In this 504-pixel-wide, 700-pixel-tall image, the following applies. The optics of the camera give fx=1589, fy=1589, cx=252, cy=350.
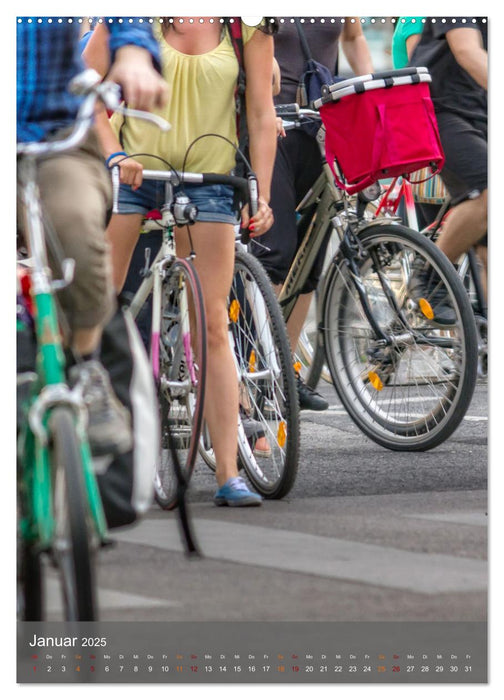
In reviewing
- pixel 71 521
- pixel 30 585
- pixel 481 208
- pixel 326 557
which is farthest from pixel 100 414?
pixel 481 208

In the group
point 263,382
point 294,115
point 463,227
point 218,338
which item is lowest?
point 263,382

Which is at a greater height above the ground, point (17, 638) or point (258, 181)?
point (258, 181)

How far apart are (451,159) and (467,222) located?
0.61 ft

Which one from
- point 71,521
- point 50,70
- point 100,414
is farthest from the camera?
point 50,70

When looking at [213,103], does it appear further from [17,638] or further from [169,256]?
[17,638]

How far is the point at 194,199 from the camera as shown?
3654mm

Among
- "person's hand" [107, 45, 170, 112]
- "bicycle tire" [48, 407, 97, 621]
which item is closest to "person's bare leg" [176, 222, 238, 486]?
"person's hand" [107, 45, 170, 112]

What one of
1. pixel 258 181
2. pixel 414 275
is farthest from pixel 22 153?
pixel 414 275

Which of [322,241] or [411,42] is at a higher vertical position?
[411,42]

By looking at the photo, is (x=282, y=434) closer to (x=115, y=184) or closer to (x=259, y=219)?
(x=259, y=219)

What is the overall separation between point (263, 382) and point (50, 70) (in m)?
1.37

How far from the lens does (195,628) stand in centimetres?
288

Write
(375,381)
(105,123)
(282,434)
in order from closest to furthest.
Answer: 1. (105,123)
2. (282,434)
3. (375,381)

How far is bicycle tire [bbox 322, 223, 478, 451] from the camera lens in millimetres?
4230
